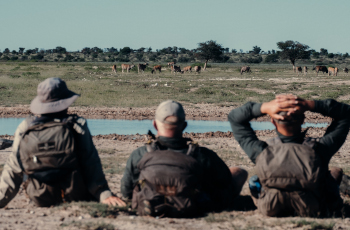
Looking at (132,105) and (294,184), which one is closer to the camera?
(294,184)

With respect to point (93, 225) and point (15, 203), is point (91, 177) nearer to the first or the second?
point (93, 225)

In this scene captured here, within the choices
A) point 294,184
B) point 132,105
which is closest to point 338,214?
point 294,184

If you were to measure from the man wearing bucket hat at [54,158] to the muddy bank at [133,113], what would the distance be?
11.4 m

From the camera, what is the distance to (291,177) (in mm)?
4207

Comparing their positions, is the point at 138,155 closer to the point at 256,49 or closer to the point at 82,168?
the point at 82,168

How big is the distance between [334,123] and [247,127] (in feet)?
2.41

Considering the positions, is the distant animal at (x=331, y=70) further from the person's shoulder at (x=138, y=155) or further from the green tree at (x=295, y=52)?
the person's shoulder at (x=138, y=155)

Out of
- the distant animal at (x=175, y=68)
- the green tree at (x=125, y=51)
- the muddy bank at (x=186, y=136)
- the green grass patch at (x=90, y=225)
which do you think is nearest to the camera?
the green grass patch at (x=90, y=225)

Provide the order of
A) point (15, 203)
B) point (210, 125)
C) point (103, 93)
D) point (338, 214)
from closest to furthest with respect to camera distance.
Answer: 1. point (338, 214)
2. point (15, 203)
3. point (210, 125)
4. point (103, 93)

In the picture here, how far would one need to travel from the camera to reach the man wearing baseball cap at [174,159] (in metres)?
4.24

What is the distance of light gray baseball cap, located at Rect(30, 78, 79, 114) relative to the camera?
4.47m

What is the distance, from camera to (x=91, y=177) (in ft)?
15.0

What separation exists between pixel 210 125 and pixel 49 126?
10.9 meters

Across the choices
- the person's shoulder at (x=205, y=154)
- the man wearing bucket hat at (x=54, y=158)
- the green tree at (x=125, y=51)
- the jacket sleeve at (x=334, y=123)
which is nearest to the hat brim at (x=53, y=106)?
the man wearing bucket hat at (x=54, y=158)
